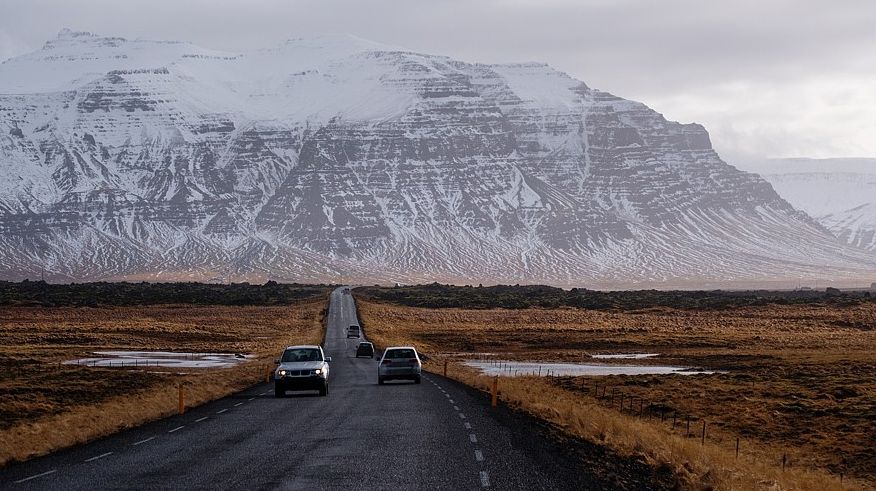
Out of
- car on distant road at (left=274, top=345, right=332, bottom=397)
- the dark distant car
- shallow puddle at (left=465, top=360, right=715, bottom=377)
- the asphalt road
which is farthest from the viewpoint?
the dark distant car

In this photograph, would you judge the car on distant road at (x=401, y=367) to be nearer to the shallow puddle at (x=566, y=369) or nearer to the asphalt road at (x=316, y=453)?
the shallow puddle at (x=566, y=369)

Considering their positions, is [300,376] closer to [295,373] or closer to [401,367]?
[295,373]

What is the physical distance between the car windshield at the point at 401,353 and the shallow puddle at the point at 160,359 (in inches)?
567

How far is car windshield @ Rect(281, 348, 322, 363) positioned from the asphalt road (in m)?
5.59

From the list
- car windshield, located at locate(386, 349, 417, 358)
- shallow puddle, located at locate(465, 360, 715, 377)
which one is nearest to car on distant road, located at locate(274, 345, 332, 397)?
car windshield, located at locate(386, 349, 417, 358)

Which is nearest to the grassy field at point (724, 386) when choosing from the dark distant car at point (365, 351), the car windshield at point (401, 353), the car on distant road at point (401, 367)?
the car on distant road at point (401, 367)

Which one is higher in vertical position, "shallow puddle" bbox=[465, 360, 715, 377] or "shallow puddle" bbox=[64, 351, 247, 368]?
"shallow puddle" bbox=[465, 360, 715, 377]

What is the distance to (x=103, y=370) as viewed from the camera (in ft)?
178

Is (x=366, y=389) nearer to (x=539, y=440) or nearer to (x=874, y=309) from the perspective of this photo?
(x=539, y=440)

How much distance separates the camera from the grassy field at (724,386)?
96.4 ft

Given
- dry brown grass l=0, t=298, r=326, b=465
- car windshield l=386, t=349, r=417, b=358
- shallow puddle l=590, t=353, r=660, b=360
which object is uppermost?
car windshield l=386, t=349, r=417, b=358

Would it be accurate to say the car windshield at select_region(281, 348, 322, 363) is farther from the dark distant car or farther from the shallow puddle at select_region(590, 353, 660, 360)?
the dark distant car

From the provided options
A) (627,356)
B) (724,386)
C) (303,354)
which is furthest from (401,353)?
(627,356)

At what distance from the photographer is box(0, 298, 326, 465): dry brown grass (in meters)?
31.7
